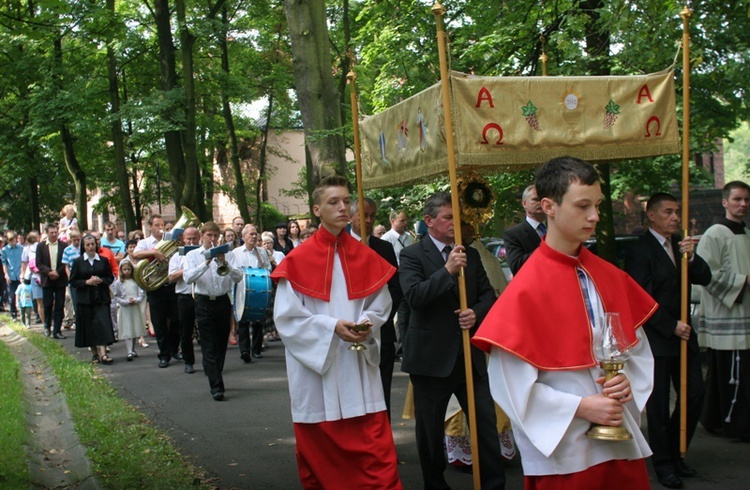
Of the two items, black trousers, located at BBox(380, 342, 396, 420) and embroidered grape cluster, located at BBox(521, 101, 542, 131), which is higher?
embroidered grape cluster, located at BBox(521, 101, 542, 131)

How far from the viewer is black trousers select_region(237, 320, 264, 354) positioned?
46.5 ft

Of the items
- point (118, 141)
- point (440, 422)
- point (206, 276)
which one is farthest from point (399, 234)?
point (118, 141)

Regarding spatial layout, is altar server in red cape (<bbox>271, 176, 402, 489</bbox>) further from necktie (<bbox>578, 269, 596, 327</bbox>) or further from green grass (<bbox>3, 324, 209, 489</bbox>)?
necktie (<bbox>578, 269, 596, 327</bbox>)

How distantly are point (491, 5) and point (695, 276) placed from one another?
33.1ft

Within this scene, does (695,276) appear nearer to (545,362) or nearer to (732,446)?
(732,446)

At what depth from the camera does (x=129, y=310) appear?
49.8ft

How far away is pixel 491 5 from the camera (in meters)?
15.7

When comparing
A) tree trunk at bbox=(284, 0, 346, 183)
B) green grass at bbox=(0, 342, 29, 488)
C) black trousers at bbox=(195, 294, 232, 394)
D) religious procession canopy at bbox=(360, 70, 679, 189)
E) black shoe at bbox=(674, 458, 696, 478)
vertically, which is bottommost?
black shoe at bbox=(674, 458, 696, 478)

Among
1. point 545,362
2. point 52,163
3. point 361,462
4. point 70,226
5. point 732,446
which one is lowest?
point 732,446

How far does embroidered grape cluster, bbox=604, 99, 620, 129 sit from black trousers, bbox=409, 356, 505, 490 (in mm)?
2046

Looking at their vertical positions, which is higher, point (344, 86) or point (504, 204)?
point (344, 86)

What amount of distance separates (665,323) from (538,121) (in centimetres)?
166

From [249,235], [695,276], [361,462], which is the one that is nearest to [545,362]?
[361,462]

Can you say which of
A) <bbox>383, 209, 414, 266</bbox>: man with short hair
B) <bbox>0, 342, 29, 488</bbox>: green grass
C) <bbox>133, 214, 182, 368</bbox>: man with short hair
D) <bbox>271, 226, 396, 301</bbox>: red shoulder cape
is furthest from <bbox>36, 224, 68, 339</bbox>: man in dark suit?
<bbox>271, 226, 396, 301</bbox>: red shoulder cape
